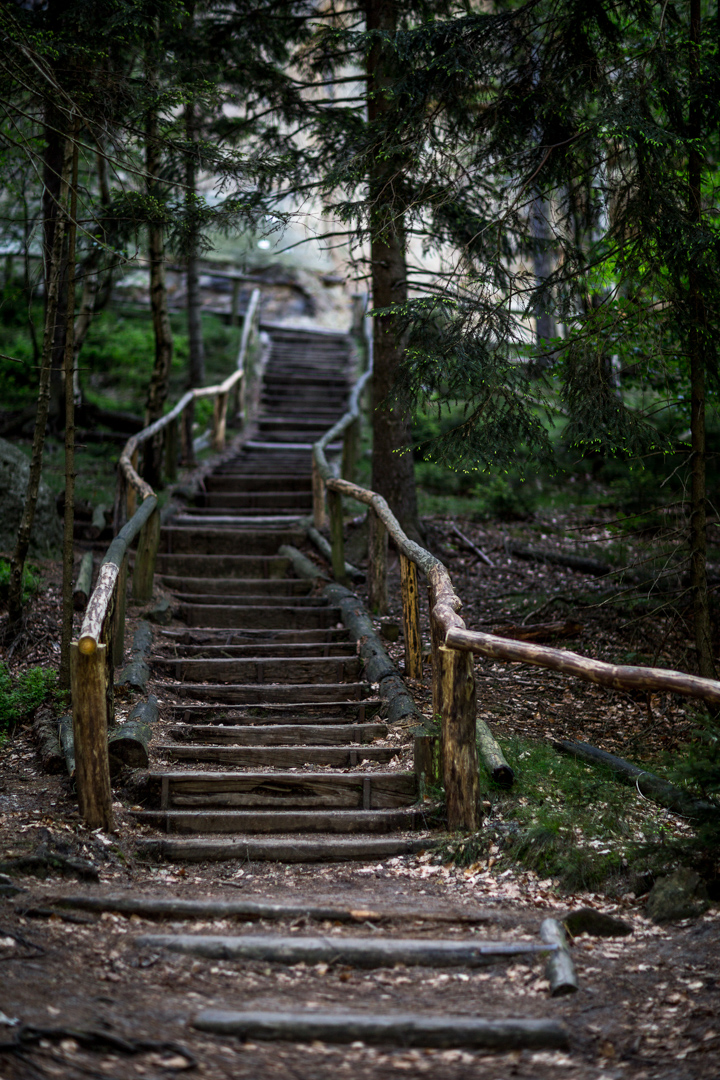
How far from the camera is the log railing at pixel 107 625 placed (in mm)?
4516

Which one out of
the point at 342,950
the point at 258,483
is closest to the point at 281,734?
the point at 342,950

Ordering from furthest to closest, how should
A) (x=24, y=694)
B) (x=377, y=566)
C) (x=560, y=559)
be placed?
(x=560, y=559), (x=377, y=566), (x=24, y=694)

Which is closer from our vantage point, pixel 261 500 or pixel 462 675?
pixel 462 675

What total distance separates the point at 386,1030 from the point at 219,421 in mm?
11435

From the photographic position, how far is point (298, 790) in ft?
17.6

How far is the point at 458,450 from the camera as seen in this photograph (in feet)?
20.8

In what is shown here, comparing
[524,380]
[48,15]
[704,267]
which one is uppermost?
[48,15]

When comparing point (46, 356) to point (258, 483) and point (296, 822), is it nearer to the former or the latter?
point (296, 822)

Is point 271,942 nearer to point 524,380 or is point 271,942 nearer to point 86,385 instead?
point 524,380

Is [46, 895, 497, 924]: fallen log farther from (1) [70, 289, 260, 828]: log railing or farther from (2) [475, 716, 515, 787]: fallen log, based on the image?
(2) [475, 716, 515, 787]: fallen log

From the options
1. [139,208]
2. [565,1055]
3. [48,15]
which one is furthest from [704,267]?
[48,15]

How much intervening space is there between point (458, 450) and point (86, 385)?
42.2 feet

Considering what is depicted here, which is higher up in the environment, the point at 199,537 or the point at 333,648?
the point at 199,537

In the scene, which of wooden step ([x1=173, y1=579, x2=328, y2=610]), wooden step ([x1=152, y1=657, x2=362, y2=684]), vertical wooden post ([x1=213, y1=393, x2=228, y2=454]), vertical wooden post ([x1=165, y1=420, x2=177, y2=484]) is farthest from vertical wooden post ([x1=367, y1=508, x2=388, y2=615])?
vertical wooden post ([x1=213, y1=393, x2=228, y2=454])
